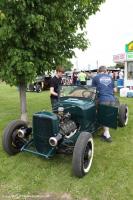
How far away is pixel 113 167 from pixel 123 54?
46.9 ft

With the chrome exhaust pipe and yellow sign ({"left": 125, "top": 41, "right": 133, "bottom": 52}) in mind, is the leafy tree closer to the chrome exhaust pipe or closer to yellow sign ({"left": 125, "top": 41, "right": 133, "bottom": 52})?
the chrome exhaust pipe

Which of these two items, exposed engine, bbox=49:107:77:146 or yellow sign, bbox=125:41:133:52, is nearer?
exposed engine, bbox=49:107:77:146

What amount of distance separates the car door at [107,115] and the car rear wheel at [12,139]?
1765 millimetres

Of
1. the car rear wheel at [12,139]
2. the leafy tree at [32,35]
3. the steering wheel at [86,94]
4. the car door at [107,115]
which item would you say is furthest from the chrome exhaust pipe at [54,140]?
the leafy tree at [32,35]

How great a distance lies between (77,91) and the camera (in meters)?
6.81

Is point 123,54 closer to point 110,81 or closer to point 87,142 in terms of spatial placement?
point 110,81

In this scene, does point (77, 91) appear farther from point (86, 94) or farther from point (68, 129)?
point (68, 129)

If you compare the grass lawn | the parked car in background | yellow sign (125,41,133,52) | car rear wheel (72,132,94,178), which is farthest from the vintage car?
the parked car in background

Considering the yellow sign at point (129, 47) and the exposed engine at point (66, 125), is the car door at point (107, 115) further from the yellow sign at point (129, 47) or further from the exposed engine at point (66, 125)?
the yellow sign at point (129, 47)

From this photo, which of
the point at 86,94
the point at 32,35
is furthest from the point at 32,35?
the point at 86,94

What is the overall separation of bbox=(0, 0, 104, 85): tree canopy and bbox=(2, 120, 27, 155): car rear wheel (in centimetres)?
194

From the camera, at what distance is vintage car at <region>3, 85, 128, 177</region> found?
16.3 feet

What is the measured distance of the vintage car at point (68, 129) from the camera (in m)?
4.95

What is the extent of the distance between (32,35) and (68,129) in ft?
10.6
